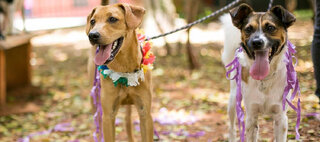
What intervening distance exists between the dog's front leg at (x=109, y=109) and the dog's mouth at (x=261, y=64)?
1.40 m

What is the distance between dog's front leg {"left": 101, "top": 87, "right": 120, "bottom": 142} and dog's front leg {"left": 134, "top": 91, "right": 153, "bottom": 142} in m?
0.22

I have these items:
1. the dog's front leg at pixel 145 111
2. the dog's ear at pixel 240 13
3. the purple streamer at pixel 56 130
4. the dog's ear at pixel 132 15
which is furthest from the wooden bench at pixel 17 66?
the dog's ear at pixel 240 13

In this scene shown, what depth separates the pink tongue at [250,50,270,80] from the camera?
3.08 m

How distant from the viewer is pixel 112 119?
3869 mm

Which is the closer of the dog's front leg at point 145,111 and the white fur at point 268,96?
the white fur at point 268,96

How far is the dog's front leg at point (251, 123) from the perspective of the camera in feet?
11.4

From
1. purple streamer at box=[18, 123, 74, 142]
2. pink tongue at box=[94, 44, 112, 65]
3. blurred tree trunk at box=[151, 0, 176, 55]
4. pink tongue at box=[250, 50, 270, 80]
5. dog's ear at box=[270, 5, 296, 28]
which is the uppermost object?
blurred tree trunk at box=[151, 0, 176, 55]

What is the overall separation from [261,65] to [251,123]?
689 mm

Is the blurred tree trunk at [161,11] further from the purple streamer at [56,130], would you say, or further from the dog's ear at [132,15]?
the dog's ear at [132,15]

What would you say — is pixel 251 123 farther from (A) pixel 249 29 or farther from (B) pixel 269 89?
(A) pixel 249 29

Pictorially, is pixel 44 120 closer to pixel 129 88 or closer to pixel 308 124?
pixel 129 88

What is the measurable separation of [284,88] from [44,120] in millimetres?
4733

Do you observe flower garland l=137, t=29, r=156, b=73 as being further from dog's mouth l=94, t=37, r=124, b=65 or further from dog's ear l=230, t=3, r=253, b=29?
dog's ear l=230, t=3, r=253, b=29

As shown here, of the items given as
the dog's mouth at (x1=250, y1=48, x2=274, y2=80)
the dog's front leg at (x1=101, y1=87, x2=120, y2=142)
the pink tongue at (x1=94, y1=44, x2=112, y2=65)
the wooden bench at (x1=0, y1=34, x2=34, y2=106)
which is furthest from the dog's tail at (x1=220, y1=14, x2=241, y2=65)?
the wooden bench at (x1=0, y1=34, x2=34, y2=106)
